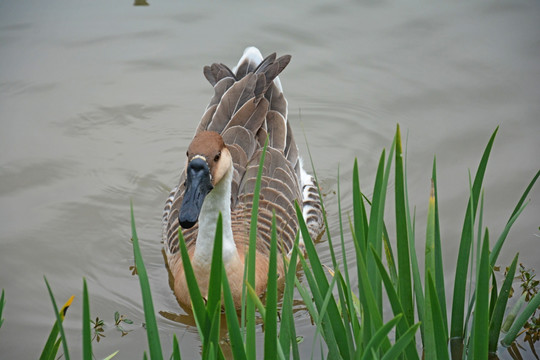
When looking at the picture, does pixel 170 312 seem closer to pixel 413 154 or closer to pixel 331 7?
pixel 413 154

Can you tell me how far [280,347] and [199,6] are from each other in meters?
6.62

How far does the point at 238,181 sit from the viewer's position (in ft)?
17.1

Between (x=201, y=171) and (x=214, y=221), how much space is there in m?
0.51

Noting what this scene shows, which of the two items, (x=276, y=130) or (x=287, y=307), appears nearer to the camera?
(x=287, y=307)

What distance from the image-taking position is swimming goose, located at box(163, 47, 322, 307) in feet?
13.4

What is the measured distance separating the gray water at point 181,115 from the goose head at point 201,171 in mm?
1017

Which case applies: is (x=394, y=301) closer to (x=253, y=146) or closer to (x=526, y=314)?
(x=526, y=314)

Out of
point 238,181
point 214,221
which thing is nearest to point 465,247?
point 214,221

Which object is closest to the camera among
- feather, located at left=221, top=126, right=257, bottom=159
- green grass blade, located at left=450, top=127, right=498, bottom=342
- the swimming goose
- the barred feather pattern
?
green grass blade, located at left=450, top=127, right=498, bottom=342

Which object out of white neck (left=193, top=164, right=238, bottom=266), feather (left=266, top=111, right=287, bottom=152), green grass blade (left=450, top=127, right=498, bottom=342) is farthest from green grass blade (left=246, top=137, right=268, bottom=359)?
feather (left=266, top=111, right=287, bottom=152)

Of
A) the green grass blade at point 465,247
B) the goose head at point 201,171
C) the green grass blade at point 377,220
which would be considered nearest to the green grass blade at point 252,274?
the green grass blade at point 377,220

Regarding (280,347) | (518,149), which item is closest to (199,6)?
(518,149)

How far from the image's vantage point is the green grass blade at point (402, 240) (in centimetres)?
246

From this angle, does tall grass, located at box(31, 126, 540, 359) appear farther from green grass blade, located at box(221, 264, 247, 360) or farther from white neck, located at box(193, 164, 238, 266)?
white neck, located at box(193, 164, 238, 266)
